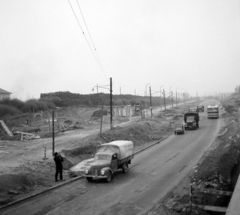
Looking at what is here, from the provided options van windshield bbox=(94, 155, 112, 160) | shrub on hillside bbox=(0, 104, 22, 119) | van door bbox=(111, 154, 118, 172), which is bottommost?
van door bbox=(111, 154, 118, 172)

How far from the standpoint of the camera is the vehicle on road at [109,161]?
17.7m

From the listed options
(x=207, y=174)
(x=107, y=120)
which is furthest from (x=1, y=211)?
(x=107, y=120)

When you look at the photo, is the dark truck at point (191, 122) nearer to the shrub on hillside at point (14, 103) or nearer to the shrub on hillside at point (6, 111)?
the shrub on hillside at point (6, 111)

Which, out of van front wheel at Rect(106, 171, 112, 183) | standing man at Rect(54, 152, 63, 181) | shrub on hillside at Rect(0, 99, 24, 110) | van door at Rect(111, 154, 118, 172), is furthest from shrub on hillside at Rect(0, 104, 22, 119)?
van front wheel at Rect(106, 171, 112, 183)

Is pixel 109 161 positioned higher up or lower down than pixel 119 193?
higher up

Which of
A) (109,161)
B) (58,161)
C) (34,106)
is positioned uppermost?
(34,106)

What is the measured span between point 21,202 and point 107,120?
177 ft

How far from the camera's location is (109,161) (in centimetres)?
1853

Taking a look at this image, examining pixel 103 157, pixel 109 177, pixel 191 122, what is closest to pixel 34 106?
pixel 191 122

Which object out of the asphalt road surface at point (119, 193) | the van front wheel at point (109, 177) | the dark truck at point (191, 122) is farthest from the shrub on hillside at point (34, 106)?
the van front wheel at point (109, 177)

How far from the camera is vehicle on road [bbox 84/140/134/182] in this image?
17.7 meters

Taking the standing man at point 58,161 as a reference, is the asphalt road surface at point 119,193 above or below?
below

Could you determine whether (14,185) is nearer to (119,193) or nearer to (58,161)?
(58,161)

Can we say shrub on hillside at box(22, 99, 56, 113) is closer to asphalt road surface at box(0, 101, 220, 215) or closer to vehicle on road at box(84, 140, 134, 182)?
vehicle on road at box(84, 140, 134, 182)
